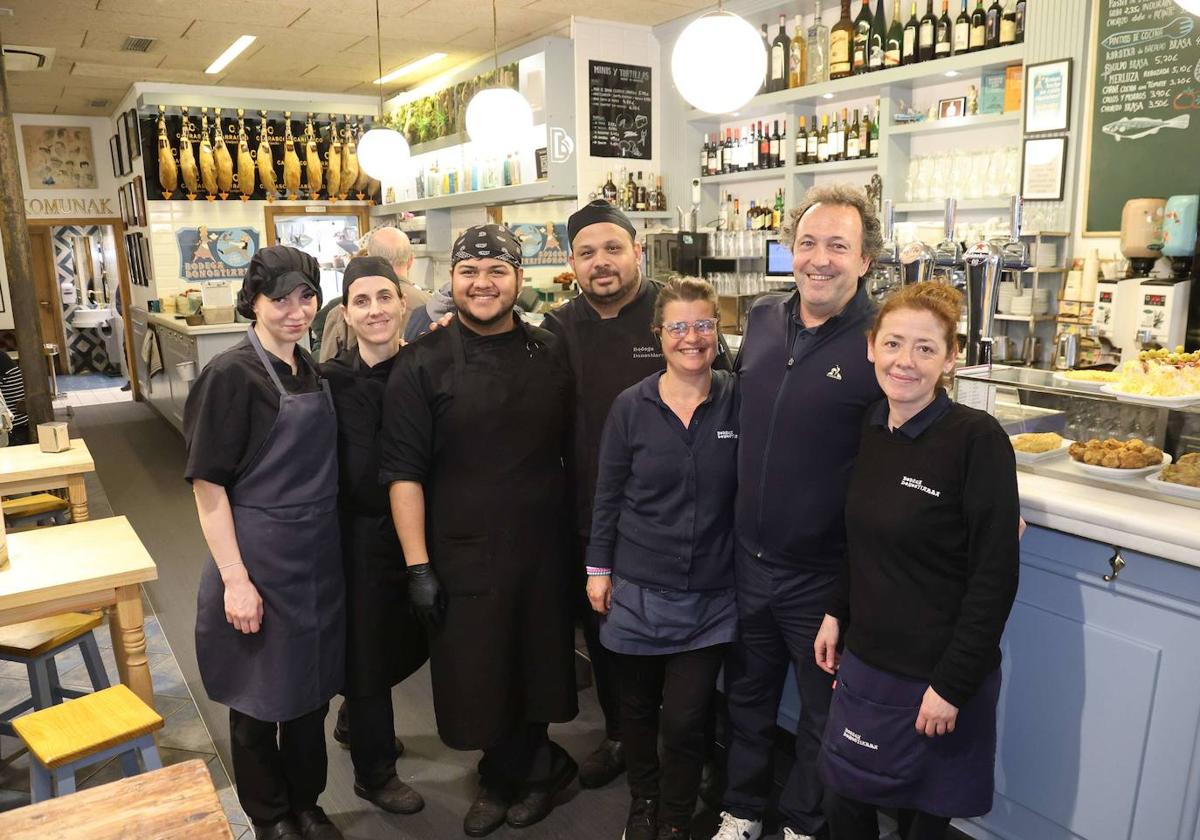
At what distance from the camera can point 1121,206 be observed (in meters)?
4.16

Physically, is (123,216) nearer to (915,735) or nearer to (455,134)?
(455,134)

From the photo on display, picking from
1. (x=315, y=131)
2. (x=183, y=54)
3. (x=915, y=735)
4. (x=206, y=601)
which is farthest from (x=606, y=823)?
(x=315, y=131)

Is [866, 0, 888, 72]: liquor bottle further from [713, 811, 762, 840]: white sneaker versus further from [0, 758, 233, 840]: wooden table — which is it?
[0, 758, 233, 840]: wooden table

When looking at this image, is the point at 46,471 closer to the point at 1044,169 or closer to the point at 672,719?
the point at 672,719

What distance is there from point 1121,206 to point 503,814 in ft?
12.8

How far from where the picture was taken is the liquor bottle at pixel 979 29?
14.9 feet

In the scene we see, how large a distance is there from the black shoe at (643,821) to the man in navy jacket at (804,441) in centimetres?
44

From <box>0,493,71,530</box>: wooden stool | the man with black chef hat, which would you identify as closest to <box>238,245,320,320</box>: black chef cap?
the man with black chef hat

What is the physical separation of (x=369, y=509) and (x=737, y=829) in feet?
4.51

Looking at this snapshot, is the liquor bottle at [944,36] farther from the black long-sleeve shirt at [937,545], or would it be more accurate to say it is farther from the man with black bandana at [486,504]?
the black long-sleeve shirt at [937,545]

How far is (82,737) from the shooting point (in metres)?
2.10

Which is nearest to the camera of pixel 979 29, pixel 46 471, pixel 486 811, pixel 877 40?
pixel 486 811

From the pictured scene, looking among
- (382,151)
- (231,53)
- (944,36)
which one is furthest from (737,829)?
(231,53)

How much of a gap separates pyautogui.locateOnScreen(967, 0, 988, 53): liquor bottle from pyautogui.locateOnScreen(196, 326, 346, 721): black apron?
403 centimetres
